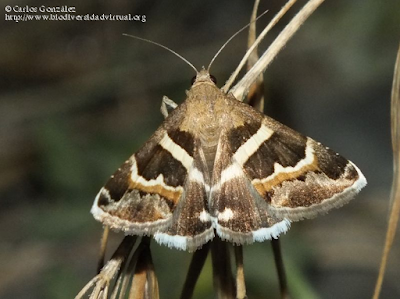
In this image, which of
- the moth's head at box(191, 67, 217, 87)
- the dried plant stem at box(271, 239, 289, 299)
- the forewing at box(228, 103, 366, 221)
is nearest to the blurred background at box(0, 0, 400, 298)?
the moth's head at box(191, 67, 217, 87)

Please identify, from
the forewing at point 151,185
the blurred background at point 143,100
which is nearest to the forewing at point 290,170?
the forewing at point 151,185

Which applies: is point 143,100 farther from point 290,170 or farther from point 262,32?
point 262,32

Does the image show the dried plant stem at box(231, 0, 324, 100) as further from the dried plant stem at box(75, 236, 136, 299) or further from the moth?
the dried plant stem at box(75, 236, 136, 299)

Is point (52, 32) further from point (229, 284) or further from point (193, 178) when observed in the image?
point (229, 284)

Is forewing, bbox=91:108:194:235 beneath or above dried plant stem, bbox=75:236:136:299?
above

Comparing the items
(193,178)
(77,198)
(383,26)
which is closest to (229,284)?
(193,178)

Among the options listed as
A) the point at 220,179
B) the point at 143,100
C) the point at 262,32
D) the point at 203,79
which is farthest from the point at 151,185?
the point at 143,100

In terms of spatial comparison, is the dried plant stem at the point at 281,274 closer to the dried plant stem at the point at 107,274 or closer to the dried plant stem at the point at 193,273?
the dried plant stem at the point at 193,273
